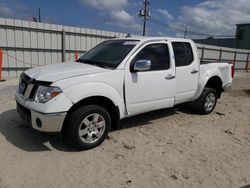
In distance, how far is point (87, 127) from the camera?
3770 mm

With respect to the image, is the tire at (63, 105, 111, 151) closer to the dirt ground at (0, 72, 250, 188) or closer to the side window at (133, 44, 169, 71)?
the dirt ground at (0, 72, 250, 188)

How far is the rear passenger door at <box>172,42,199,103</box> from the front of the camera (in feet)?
16.5

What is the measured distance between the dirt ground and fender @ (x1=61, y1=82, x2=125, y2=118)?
0.79 meters

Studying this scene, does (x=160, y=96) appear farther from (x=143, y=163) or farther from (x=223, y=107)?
(x=223, y=107)

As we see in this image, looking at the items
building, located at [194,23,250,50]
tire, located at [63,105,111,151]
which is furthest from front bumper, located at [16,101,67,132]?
building, located at [194,23,250,50]

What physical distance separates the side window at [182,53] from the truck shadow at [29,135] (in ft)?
4.85

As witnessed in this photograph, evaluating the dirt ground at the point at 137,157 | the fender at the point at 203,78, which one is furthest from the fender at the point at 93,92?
the fender at the point at 203,78

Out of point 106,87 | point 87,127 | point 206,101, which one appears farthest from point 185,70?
point 87,127

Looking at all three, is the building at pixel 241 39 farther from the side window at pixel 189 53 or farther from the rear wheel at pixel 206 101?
the side window at pixel 189 53

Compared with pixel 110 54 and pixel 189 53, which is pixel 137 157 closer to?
pixel 110 54

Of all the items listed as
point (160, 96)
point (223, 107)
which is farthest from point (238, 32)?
point (160, 96)

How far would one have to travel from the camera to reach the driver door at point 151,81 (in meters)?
4.20

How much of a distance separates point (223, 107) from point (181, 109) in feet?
4.85

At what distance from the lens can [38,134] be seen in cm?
429
